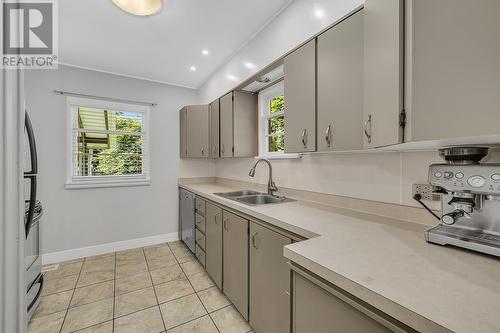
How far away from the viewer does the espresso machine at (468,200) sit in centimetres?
79

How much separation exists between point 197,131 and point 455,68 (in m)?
2.91

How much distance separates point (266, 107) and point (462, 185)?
2081 mm

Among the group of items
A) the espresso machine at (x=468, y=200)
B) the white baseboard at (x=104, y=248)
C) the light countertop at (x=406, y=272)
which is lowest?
the white baseboard at (x=104, y=248)

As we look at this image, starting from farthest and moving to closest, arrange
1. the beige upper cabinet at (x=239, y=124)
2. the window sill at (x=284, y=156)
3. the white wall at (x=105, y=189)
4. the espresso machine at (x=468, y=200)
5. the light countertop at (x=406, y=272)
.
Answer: the white wall at (x=105, y=189), the beige upper cabinet at (x=239, y=124), the window sill at (x=284, y=156), the espresso machine at (x=468, y=200), the light countertop at (x=406, y=272)

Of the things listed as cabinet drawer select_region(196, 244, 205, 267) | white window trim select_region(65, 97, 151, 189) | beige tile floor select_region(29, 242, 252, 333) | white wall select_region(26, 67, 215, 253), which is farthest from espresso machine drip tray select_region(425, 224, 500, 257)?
white window trim select_region(65, 97, 151, 189)

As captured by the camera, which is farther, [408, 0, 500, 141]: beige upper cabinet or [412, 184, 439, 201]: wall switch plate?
[412, 184, 439, 201]: wall switch plate

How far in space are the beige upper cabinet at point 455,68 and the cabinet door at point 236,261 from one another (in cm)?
127

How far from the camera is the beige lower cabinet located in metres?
0.65

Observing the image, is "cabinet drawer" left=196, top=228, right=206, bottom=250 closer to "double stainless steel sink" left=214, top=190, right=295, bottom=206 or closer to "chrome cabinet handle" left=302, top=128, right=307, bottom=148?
"double stainless steel sink" left=214, top=190, right=295, bottom=206

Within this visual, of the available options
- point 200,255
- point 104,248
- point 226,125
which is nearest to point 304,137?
point 226,125

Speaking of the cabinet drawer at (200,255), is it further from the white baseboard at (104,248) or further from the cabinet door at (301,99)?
the cabinet door at (301,99)

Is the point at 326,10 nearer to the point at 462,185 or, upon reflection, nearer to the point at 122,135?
the point at 462,185

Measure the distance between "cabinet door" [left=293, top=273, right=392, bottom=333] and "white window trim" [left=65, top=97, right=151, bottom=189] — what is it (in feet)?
10.1

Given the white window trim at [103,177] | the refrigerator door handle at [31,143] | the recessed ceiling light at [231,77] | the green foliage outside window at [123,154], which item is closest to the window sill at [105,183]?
the white window trim at [103,177]
